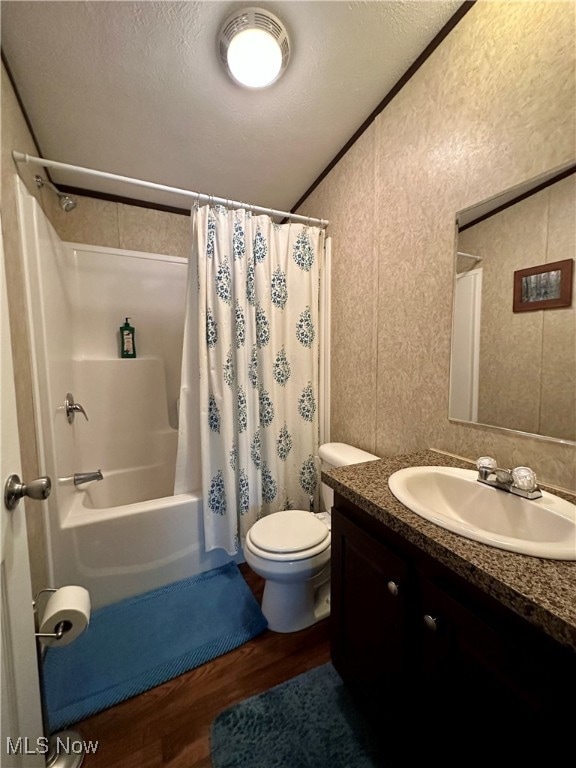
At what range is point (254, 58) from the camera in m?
1.06

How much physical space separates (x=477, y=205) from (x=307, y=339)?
995mm

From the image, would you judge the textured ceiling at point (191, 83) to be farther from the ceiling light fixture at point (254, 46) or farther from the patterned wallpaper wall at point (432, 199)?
the patterned wallpaper wall at point (432, 199)

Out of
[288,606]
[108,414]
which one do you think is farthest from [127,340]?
[288,606]

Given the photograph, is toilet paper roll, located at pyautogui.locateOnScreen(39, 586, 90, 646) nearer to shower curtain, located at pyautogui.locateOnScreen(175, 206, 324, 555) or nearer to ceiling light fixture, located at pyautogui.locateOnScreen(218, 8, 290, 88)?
shower curtain, located at pyautogui.locateOnScreen(175, 206, 324, 555)

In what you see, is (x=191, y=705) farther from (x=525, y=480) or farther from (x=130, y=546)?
(x=525, y=480)

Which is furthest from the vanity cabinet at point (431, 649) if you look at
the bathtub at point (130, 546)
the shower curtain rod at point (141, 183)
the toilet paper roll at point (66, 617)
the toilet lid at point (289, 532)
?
the shower curtain rod at point (141, 183)

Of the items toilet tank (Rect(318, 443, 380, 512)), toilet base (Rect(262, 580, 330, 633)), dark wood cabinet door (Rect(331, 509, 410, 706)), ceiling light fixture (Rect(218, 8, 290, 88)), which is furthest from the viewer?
toilet tank (Rect(318, 443, 380, 512))

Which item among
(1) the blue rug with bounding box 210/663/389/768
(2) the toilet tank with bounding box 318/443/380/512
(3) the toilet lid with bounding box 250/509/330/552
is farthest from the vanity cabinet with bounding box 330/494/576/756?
(2) the toilet tank with bounding box 318/443/380/512

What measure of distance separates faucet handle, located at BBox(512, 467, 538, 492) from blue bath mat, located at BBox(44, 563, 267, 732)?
1.23 m

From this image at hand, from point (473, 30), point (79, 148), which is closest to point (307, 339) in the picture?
point (473, 30)

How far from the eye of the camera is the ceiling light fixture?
0.99 meters

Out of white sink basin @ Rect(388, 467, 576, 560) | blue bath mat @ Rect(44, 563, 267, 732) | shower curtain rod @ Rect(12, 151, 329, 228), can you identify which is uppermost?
shower curtain rod @ Rect(12, 151, 329, 228)

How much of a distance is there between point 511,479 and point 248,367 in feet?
3.94

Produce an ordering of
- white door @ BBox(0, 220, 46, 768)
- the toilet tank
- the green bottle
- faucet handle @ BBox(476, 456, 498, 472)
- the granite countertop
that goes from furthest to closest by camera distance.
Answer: the green bottle, the toilet tank, faucet handle @ BBox(476, 456, 498, 472), white door @ BBox(0, 220, 46, 768), the granite countertop
